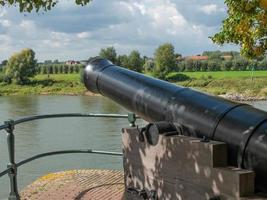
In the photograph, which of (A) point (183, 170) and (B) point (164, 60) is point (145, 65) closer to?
(B) point (164, 60)

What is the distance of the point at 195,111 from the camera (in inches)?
152

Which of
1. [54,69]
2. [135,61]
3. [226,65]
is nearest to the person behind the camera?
[135,61]

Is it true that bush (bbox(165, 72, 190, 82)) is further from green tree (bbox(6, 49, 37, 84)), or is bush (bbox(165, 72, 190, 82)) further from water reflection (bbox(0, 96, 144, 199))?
water reflection (bbox(0, 96, 144, 199))

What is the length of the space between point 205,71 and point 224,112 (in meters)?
82.9

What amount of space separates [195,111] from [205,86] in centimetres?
6190

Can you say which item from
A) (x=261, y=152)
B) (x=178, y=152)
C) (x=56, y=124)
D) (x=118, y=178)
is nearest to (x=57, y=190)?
(x=118, y=178)

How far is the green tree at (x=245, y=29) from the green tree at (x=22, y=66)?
227 feet

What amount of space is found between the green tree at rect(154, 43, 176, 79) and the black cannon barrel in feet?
222

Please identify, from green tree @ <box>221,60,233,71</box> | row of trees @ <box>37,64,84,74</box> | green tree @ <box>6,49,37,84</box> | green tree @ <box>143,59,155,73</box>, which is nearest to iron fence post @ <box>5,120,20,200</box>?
green tree @ <box>6,49,37,84</box>

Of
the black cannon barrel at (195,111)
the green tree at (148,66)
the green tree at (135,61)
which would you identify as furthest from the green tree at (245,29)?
the green tree at (148,66)

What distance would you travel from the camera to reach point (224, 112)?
3650 millimetres

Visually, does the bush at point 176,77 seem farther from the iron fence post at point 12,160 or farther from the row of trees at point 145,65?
the iron fence post at point 12,160

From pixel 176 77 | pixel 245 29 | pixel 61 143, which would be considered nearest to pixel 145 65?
→ pixel 176 77

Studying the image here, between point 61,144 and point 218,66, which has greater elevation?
point 218,66
